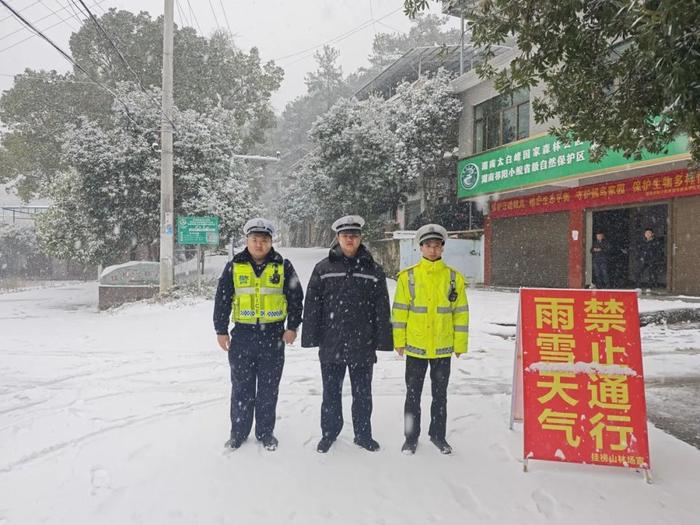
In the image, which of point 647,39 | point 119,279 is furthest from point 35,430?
point 119,279

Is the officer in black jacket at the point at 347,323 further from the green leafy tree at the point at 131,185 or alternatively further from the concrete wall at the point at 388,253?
the concrete wall at the point at 388,253

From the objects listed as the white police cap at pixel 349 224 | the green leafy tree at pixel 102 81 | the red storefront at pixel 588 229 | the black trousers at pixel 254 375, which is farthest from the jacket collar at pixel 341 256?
the green leafy tree at pixel 102 81

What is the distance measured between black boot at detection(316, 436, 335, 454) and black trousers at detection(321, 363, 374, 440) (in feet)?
0.09

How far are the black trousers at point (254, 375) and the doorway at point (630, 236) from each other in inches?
561

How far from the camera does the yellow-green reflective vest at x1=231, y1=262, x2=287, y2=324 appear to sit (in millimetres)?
3955

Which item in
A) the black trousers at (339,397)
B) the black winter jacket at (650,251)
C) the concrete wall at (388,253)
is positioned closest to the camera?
the black trousers at (339,397)

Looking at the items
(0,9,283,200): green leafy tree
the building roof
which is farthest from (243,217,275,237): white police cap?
(0,9,283,200): green leafy tree

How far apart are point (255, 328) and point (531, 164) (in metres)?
12.4

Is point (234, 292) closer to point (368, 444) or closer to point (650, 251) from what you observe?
point (368, 444)

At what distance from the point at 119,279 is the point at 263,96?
17.6m

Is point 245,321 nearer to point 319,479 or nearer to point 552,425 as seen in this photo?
point 319,479

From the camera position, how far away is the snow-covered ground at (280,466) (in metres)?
3.01

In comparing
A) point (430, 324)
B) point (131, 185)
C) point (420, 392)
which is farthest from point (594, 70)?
point (131, 185)

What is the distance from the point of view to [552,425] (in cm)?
352
